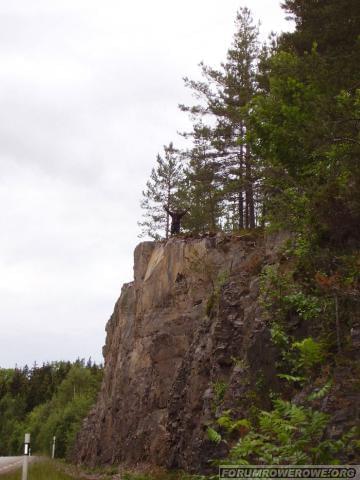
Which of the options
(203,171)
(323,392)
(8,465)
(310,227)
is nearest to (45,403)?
(8,465)

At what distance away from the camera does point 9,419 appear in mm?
105250

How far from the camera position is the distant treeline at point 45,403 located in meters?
61.8

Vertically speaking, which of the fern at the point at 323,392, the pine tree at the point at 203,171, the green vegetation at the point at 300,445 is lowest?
the green vegetation at the point at 300,445

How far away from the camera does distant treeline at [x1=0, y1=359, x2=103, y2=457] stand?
203ft

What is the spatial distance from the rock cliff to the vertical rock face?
41 mm

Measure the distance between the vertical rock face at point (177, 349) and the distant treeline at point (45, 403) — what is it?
20.6 metres

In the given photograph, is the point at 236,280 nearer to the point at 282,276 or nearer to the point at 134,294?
the point at 282,276

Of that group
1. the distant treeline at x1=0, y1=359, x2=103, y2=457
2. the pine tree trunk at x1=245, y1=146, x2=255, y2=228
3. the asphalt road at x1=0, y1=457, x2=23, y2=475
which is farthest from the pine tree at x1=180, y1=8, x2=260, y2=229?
the distant treeline at x1=0, y1=359, x2=103, y2=457

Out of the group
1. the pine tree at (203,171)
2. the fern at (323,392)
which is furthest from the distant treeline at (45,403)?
the fern at (323,392)

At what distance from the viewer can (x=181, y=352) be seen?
23.2 m

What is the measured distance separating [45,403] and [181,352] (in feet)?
267

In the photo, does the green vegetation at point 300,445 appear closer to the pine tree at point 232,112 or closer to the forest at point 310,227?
the forest at point 310,227

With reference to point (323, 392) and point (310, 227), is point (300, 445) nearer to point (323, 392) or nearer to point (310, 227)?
point (323, 392)

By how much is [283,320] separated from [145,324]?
1519 cm
